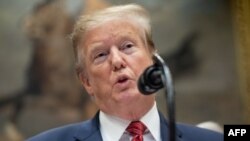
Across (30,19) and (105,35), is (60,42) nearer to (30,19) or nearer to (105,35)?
(30,19)

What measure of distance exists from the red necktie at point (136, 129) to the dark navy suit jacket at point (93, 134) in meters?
0.08

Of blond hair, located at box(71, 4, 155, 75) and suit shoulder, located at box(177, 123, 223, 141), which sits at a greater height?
blond hair, located at box(71, 4, 155, 75)

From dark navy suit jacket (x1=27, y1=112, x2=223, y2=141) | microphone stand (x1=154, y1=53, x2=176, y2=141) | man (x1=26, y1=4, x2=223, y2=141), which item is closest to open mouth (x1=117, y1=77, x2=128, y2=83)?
man (x1=26, y1=4, x2=223, y2=141)

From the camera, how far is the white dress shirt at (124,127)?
171 cm

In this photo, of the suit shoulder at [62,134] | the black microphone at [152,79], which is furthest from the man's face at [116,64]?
the black microphone at [152,79]

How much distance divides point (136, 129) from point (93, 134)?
0.52 feet

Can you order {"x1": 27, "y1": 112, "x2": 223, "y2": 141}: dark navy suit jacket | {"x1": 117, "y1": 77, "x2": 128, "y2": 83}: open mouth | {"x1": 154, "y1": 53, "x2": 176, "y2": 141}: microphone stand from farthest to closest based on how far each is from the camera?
1. {"x1": 27, "y1": 112, "x2": 223, "y2": 141}: dark navy suit jacket
2. {"x1": 117, "y1": 77, "x2": 128, "y2": 83}: open mouth
3. {"x1": 154, "y1": 53, "x2": 176, "y2": 141}: microphone stand

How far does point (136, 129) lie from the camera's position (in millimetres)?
1694

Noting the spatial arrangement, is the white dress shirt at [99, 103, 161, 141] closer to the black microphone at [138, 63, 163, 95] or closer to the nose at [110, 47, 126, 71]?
the nose at [110, 47, 126, 71]

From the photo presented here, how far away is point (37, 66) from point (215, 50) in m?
1.64

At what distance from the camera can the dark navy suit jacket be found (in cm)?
176

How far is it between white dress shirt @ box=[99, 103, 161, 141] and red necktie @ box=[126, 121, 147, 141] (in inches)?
0.5

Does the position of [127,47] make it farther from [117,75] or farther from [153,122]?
[153,122]

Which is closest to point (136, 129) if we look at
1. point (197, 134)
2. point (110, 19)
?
point (197, 134)
